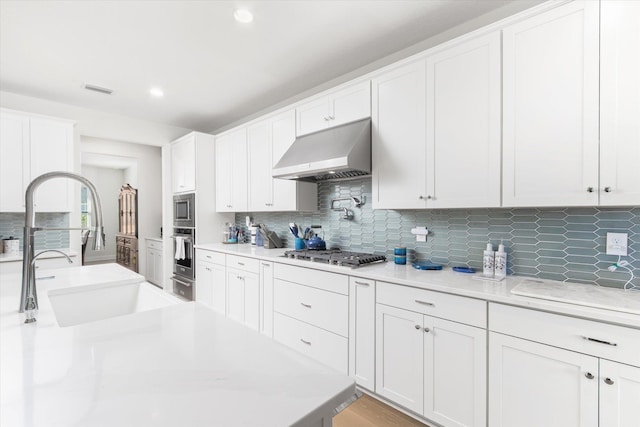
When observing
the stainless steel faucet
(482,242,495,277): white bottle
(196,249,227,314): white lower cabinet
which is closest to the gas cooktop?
(482,242,495,277): white bottle

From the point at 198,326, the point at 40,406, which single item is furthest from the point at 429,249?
the point at 40,406

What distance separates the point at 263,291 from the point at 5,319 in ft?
6.73

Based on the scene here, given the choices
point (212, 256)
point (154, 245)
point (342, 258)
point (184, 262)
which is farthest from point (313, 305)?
point (154, 245)

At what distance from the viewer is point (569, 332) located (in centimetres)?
135

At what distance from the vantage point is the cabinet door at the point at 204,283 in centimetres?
→ 378

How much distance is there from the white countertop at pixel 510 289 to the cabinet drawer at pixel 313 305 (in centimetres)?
23

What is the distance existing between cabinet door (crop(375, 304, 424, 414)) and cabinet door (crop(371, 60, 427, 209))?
0.79 meters

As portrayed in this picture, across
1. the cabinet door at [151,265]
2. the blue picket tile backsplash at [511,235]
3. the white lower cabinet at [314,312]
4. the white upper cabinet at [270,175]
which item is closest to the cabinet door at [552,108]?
the blue picket tile backsplash at [511,235]

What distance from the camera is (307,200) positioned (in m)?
3.18

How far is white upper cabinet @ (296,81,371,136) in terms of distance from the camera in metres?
2.51

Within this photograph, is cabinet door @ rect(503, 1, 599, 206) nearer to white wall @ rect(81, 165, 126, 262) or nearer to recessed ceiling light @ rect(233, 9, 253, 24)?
recessed ceiling light @ rect(233, 9, 253, 24)

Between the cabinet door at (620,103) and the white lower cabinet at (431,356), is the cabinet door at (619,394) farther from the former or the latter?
the cabinet door at (620,103)

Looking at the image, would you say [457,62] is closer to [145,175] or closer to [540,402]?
[540,402]

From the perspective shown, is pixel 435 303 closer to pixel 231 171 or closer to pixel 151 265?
pixel 231 171
